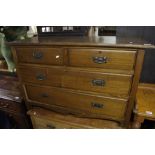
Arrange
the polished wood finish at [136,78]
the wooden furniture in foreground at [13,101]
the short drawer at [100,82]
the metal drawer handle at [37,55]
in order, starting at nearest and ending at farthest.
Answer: the polished wood finish at [136,78] → the short drawer at [100,82] → the metal drawer handle at [37,55] → the wooden furniture in foreground at [13,101]

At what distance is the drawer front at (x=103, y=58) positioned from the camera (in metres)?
0.89

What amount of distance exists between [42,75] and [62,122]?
463mm

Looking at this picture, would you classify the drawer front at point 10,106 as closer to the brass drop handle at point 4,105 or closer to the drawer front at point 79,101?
the brass drop handle at point 4,105

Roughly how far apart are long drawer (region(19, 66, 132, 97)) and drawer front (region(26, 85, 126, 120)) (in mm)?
61

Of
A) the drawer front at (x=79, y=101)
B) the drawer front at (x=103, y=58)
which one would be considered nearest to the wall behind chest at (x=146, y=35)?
the drawer front at (x=103, y=58)

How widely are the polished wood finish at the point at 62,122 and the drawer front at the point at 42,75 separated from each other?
33 cm

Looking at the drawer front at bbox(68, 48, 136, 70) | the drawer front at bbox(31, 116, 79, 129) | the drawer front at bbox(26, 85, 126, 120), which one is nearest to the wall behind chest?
the drawer front at bbox(68, 48, 136, 70)

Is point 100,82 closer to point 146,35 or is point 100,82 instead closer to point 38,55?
point 38,55

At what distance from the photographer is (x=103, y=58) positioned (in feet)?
3.06

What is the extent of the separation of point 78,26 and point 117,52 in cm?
47

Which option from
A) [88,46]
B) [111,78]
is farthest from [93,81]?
[88,46]
